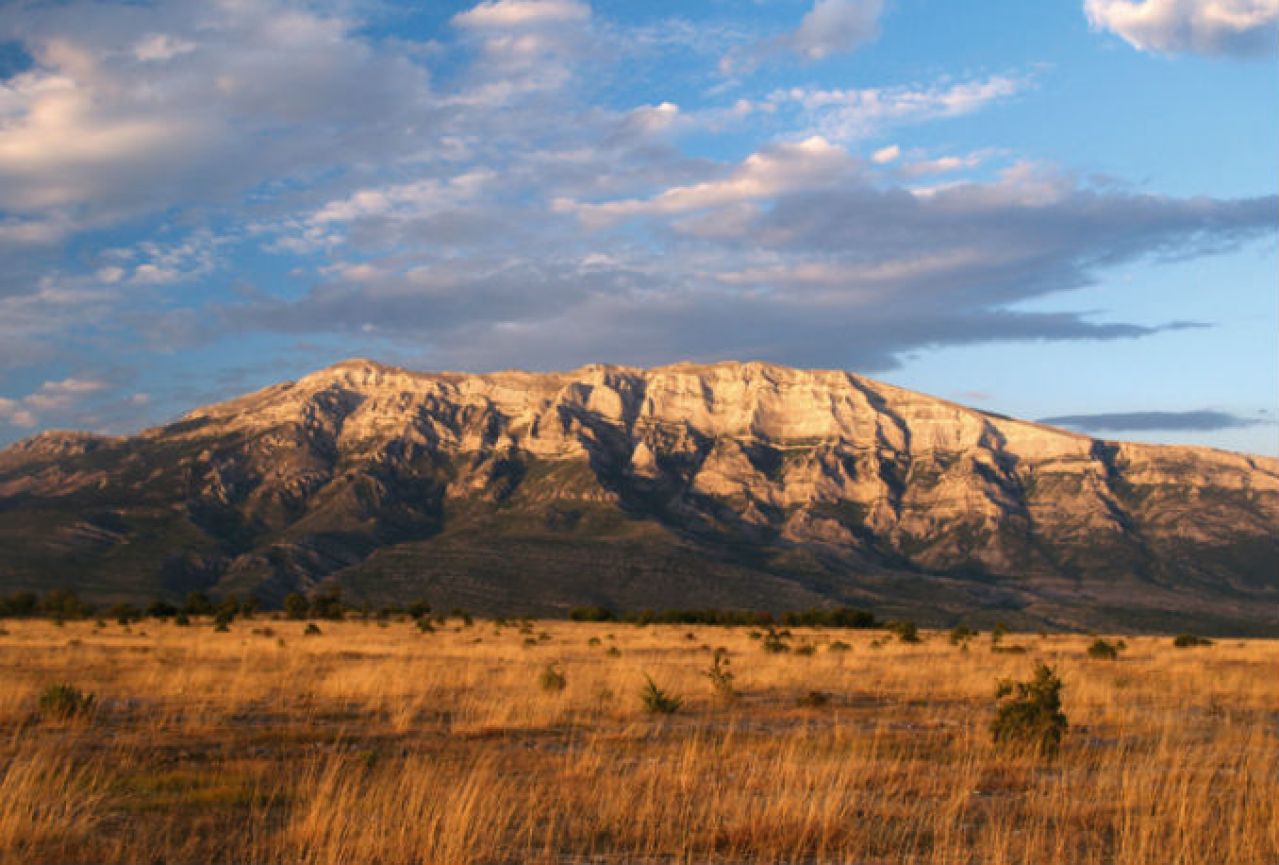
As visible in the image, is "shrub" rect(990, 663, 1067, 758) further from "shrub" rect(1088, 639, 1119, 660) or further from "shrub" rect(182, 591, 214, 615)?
"shrub" rect(182, 591, 214, 615)

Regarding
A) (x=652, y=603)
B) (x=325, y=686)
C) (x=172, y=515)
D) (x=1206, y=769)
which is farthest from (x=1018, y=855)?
(x=172, y=515)

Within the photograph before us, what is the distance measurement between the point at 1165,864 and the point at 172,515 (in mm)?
186682

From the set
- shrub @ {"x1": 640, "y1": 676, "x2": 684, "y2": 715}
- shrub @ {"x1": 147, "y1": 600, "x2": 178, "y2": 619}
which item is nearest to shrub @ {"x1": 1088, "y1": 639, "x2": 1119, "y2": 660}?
shrub @ {"x1": 640, "y1": 676, "x2": 684, "y2": 715}

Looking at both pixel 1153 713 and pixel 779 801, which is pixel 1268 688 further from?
pixel 779 801

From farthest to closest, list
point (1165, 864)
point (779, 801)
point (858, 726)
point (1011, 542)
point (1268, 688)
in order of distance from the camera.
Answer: point (1011, 542), point (1268, 688), point (858, 726), point (779, 801), point (1165, 864)

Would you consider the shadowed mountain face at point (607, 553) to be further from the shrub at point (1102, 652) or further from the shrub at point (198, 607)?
the shrub at point (1102, 652)

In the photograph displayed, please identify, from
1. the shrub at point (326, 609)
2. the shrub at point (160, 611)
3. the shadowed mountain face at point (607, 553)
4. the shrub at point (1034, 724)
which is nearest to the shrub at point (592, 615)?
the shrub at point (326, 609)

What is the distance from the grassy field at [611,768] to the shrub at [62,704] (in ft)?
0.50

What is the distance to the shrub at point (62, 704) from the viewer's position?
16.4 metres

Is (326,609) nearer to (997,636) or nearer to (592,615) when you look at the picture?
(592,615)

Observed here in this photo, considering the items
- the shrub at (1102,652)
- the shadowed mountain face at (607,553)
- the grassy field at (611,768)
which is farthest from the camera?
the shadowed mountain face at (607,553)

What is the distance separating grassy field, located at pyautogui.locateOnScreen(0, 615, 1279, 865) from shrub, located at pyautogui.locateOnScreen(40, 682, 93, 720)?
0.50 ft

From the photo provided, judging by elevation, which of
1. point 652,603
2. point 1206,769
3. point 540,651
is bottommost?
point 652,603

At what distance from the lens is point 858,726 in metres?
17.4
